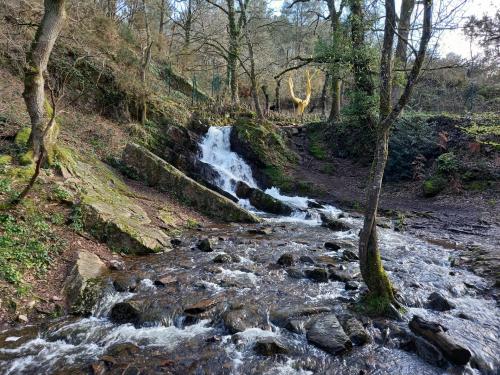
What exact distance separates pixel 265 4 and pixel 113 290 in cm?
2955

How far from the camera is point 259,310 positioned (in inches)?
233

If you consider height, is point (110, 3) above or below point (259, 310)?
above

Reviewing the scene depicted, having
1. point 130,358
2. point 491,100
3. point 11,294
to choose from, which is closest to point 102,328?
point 130,358

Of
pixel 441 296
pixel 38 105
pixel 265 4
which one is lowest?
pixel 441 296

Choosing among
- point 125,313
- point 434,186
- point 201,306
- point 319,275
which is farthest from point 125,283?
point 434,186

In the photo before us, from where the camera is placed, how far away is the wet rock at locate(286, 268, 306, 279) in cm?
743

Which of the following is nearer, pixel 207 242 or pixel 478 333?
pixel 478 333

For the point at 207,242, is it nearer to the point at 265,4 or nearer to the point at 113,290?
the point at 113,290

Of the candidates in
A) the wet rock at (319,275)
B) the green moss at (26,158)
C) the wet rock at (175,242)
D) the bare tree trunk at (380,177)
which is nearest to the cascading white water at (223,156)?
the wet rock at (175,242)

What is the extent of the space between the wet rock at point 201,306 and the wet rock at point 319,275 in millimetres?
2226

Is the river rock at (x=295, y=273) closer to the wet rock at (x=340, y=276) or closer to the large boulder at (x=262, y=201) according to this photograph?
the wet rock at (x=340, y=276)

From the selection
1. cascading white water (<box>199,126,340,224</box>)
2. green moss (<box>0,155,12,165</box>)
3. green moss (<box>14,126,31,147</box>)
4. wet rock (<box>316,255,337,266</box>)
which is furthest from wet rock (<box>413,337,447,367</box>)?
green moss (<box>14,126,31,147</box>)

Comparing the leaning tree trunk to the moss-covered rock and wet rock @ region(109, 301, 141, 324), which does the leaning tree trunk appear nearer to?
wet rock @ region(109, 301, 141, 324)

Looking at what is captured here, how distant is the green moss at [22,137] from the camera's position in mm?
9172
